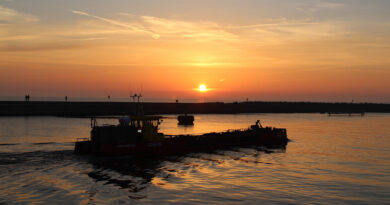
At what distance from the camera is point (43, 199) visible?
2522 cm

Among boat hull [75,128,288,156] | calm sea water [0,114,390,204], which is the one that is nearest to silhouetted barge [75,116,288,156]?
boat hull [75,128,288,156]

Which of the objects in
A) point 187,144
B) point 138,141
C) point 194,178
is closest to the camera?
point 194,178

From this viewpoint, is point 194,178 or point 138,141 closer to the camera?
point 194,178

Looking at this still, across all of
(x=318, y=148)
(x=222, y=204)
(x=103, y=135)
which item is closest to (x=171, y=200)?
(x=222, y=204)

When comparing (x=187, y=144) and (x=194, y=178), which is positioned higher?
(x=187, y=144)

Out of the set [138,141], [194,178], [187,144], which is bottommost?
[194,178]

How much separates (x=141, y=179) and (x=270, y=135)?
123 feet

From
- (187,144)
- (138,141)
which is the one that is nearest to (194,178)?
(138,141)

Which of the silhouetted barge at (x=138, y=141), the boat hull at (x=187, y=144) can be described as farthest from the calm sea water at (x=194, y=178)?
the silhouetted barge at (x=138, y=141)

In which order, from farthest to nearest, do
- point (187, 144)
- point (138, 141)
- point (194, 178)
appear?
1. point (187, 144)
2. point (138, 141)
3. point (194, 178)

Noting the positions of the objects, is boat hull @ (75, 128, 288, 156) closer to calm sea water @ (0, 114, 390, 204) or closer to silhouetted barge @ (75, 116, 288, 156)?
silhouetted barge @ (75, 116, 288, 156)

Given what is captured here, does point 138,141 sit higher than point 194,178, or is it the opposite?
point 138,141

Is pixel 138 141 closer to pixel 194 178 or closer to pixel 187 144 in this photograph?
pixel 187 144

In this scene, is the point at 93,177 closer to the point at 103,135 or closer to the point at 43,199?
the point at 43,199
